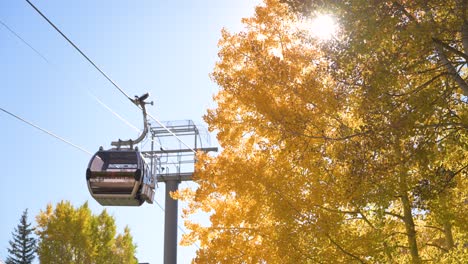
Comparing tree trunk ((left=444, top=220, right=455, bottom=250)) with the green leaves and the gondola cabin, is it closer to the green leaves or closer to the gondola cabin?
the gondola cabin

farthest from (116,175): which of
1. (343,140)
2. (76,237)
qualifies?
(76,237)

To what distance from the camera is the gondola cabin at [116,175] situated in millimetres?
13773

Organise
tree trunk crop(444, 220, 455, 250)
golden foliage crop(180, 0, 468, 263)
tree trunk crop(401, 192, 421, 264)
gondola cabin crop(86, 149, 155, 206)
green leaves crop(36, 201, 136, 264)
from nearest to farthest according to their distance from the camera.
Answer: golden foliage crop(180, 0, 468, 263)
tree trunk crop(401, 192, 421, 264)
tree trunk crop(444, 220, 455, 250)
gondola cabin crop(86, 149, 155, 206)
green leaves crop(36, 201, 136, 264)

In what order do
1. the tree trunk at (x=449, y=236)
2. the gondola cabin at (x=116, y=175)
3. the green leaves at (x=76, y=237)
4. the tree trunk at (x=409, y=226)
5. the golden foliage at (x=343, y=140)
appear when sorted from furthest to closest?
the green leaves at (x=76, y=237)
the gondola cabin at (x=116, y=175)
the tree trunk at (x=449, y=236)
the tree trunk at (x=409, y=226)
the golden foliage at (x=343, y=140)

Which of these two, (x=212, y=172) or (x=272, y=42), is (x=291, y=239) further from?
(x=272, y=42)

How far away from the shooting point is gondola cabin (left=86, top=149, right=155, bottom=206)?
13773 millimetres

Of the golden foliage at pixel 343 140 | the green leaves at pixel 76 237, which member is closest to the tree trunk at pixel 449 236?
the golden foliage at pixel 343 140

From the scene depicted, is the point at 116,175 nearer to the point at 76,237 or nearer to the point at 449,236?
the point at 449,236

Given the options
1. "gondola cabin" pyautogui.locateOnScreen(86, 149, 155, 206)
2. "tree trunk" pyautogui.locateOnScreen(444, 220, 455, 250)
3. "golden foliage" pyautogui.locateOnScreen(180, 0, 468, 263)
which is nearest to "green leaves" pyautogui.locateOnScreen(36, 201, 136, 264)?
"gondola cabin" pyautogui.locateOnScreen(86, 149, 155, 206)

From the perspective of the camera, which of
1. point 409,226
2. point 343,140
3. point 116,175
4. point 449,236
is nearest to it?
point 343,140

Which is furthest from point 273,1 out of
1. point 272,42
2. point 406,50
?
point 406,50

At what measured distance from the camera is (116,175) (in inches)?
544

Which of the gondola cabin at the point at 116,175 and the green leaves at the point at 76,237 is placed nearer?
the gondola cabin at the point at 116,175

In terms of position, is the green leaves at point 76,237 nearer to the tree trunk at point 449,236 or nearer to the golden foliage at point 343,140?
the golden foliage at point 343,140
